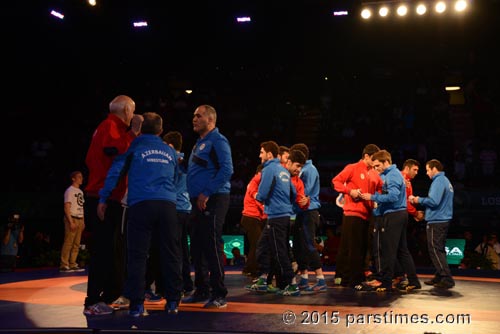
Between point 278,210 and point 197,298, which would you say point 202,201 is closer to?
point 197,298

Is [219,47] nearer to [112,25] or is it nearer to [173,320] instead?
[112,25]

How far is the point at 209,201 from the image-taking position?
239 inches

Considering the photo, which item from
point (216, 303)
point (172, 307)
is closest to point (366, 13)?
point (216, 303)

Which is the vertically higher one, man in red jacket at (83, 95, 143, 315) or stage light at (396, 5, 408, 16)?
stage light at (396, 5, 408, 16)

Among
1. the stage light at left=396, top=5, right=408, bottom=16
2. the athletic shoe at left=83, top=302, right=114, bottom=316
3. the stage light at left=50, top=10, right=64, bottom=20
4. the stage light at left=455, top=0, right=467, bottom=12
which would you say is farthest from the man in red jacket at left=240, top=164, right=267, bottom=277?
the stage light at left=50, top=10, right=64, bottom=20

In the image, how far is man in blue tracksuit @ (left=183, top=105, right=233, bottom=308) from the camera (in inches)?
237

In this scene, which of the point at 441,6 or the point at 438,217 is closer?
the point at 438,217

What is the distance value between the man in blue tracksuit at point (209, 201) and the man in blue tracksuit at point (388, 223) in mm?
2600

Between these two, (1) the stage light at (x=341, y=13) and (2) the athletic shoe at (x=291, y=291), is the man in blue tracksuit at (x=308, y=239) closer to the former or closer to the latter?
(2) the athletic shoe at (x=291, y=291)

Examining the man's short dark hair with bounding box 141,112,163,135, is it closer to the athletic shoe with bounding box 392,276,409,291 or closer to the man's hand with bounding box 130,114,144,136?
the man's hand with bounding box 130,114,144,136

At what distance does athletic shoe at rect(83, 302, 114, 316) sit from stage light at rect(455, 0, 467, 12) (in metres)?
11.6

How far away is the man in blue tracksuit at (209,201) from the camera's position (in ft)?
19.7

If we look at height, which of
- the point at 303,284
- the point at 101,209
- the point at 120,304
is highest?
the point at 101,209

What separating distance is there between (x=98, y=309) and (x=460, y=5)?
1171cm
